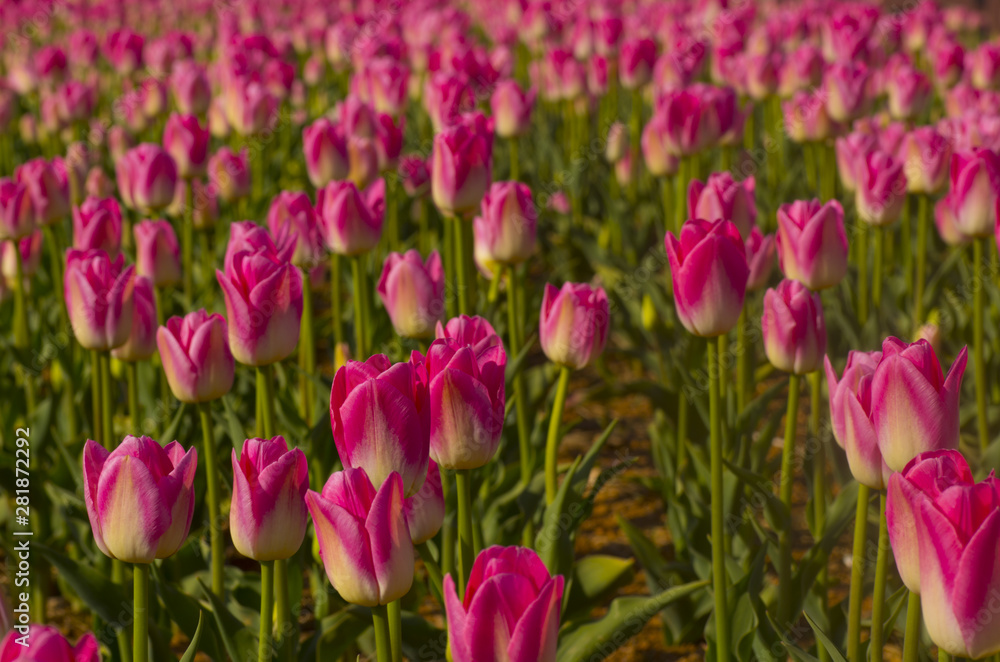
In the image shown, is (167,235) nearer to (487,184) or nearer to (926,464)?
(487,184)

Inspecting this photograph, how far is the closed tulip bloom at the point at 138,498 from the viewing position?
1.35 metres

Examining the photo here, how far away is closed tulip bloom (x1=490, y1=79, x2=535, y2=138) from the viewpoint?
3879 mm

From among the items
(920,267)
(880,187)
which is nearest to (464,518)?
(880,187)

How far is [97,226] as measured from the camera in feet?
9.04

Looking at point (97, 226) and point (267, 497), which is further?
point (97, 226)

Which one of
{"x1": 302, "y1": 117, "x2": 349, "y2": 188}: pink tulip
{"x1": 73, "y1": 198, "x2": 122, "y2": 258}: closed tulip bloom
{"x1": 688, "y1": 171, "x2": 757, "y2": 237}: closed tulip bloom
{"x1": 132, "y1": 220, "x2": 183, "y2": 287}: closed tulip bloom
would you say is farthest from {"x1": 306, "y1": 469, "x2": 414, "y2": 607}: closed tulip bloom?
{"x1": 302, "y1": 117, "x2": 349, "y2": 188}: pink tulip

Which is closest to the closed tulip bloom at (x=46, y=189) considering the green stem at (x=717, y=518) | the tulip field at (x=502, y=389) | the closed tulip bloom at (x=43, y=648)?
the tulip field at (x=502, y=389)

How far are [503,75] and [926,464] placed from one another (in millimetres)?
4246

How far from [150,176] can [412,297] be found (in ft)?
4.14

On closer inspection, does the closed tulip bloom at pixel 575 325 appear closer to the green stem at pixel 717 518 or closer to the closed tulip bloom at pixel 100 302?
the green stem at pixel 717 518

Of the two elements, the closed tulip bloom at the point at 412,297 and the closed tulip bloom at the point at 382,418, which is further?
the closed tulip bloom at the point at 412,297

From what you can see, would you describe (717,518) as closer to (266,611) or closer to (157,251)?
(266,611)

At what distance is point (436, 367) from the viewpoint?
1.39 m

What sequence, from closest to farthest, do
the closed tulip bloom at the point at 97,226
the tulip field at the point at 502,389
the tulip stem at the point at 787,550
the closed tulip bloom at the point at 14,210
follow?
the tulip field at the point at 502,389 → the tulip stem at the point at 787,550 → the closed tulip bloom at the point at 97,226 → the closed tulip bloom at the point at 14,210
